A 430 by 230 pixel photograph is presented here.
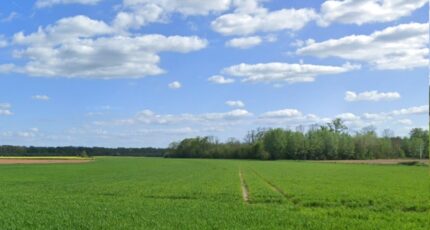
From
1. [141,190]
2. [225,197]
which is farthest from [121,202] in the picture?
[141,190]

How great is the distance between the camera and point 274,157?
197m

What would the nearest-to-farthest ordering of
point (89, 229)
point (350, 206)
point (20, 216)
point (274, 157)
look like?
Answer: point (89, 229) < point (20, 216) < point (350, 206) < point (274, 157)

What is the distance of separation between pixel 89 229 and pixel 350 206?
1593 cm

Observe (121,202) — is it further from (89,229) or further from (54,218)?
(89,229)

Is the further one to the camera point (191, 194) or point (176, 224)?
point (191, 194)

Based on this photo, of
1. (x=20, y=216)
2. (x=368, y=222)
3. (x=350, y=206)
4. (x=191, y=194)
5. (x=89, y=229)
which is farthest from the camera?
(x=191, y=194)

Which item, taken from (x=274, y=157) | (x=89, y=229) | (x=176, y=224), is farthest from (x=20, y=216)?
(x=274, y=157)

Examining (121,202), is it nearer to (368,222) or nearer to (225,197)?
(225,197)

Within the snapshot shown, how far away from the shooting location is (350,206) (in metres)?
31.1

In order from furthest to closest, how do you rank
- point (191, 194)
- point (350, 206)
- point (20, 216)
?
point (191, 194), point (350, 206), point (20, 216)

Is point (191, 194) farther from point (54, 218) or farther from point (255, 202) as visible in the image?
point (54, 218)

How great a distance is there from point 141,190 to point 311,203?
14725 mm

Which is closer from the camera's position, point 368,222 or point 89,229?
point 89,229

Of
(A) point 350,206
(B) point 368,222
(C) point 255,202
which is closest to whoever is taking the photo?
(B) point 368,222
